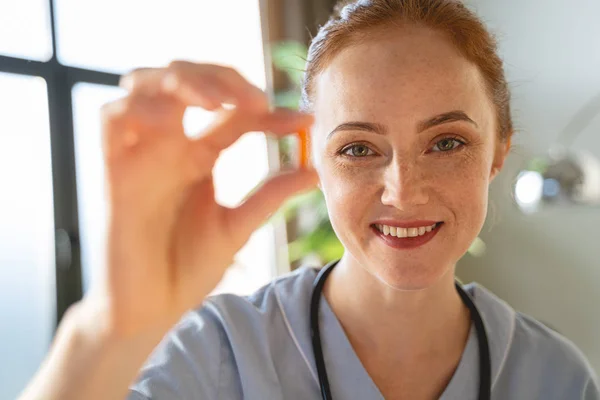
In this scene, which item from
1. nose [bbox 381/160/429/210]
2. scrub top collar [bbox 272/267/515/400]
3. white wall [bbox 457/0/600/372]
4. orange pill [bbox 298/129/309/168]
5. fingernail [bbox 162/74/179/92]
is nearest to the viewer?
fingernail [bbox 162/74/179/92]

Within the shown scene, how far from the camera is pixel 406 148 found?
85cm

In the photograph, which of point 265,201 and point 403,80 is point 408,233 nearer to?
point 403,80

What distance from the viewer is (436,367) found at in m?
0.99

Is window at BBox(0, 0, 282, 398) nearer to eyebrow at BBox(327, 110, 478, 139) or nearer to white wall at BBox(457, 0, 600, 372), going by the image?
eyebrow at BBox(327, 110, 478, 139)

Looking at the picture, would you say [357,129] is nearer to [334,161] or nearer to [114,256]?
[334,161]

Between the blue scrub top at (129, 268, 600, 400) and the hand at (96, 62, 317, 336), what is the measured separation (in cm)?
31

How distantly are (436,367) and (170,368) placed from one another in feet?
1.47

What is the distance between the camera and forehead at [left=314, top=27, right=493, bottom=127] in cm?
85

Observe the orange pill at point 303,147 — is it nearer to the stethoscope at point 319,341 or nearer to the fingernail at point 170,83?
the stethoscope at point 319,341

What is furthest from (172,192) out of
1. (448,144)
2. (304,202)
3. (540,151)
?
(540,151)

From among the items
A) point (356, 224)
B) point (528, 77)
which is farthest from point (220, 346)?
point (528, 77)

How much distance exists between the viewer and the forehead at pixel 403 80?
0.85 m

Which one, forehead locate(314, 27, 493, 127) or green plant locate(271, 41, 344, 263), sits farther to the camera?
green plant locate(271, 41, 344, 263)

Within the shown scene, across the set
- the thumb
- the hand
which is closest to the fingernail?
the hand
